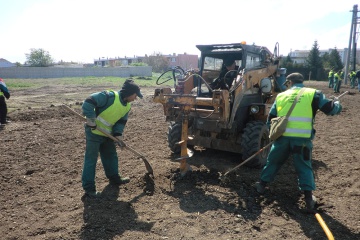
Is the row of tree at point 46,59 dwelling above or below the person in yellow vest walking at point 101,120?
above

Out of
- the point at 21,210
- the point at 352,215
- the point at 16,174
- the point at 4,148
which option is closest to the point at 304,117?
the point at 352,215

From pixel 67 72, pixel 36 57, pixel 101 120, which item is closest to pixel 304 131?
pixel 101 120

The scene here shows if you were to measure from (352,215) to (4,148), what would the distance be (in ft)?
22.8

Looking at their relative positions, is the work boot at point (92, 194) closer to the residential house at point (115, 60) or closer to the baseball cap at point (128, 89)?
the baseball cap at point (128, 89)

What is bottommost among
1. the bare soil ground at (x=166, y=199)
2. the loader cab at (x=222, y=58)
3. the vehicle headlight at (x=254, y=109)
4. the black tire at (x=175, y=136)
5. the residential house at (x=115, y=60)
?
the bare soil ground at (x=166, y=199)

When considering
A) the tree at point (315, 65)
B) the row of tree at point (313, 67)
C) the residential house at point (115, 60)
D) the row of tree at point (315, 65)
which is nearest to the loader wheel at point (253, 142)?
the row of tree at point (315, 65)

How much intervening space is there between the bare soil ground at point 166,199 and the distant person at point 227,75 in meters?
1.48

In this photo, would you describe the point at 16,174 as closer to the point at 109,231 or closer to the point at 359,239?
the point at 109,231

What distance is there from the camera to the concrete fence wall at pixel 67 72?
33466 mm

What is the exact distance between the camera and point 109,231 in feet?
11.5

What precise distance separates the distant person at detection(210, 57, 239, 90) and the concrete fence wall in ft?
108

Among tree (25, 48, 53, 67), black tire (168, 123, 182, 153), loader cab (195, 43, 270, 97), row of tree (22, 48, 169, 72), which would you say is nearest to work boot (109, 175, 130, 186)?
black tire (168, 123, 182, 153)

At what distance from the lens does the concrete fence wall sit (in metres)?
33.5

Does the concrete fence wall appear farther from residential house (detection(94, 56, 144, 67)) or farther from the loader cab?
residential house (detection(94, 56, 144, 67))
